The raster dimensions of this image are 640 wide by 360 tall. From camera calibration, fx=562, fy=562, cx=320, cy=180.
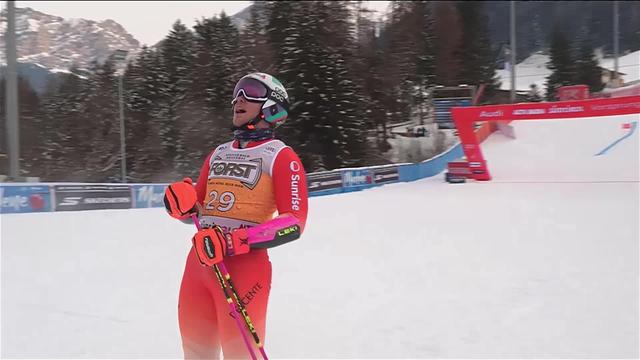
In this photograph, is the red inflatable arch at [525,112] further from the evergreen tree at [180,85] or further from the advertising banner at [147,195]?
the evergreen tree at [180,85]

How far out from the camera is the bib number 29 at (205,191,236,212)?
2877mm

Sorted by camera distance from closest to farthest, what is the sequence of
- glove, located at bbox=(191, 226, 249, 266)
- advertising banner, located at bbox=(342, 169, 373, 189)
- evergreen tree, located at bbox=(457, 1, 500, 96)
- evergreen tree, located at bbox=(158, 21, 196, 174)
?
glove, located at bbox=(191, 226, 249, 266) < advertising banner, located at bbox=(342, 169, 373, 189) < evergreen tree, located at bbox=(158, 21, 196, 174) < evergreen tree, located at bbox=(457, 1, 500, 96)

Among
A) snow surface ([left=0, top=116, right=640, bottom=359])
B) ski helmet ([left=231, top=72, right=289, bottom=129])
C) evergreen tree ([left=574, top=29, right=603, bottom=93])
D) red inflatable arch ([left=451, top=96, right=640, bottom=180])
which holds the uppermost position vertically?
evergreen tree ([left=574, top=29, right=603, bottom=93])

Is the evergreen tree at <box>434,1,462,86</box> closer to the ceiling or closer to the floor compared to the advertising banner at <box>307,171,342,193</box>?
closer to the ceiling

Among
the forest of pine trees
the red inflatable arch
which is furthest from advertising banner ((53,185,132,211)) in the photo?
the forest of pine trees

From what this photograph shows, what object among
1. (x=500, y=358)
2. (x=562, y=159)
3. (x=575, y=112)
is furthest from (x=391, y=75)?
(x=500, y=358)

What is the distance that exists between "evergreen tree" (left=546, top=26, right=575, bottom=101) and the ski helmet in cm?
4269

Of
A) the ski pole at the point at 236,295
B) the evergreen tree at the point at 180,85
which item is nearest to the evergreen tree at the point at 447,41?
the evergreen tree at the point at 180,85

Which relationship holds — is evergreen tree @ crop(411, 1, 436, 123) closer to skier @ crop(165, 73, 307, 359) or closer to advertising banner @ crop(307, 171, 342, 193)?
advertising banner @ crop(307, 171, 342, 193)

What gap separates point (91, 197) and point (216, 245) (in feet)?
45.9

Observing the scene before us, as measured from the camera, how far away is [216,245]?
2.58 m

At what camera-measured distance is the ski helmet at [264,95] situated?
2.90m

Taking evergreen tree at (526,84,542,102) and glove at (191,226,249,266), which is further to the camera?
evergreen tree at (526,84,542,102)

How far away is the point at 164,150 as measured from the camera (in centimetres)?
3697
